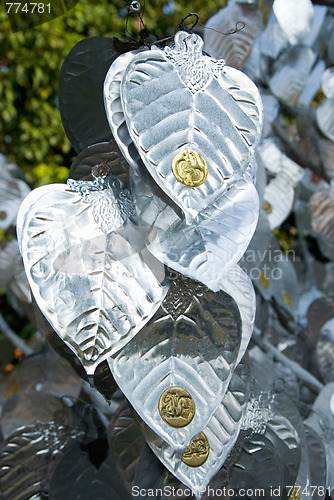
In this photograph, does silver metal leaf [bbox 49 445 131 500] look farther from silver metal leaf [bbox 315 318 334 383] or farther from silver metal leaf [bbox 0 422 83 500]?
silver metal leaf [bbox 315 318 334 383]

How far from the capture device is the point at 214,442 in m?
0.34

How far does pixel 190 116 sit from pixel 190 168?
0.03 meters

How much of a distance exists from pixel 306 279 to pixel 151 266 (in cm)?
79

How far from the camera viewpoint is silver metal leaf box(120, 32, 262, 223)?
29 cm

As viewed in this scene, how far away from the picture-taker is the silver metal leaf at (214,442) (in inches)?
12.8

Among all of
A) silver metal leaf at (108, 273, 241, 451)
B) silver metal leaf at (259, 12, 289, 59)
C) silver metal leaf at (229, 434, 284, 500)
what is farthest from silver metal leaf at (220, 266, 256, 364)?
silver metal leaf at (259, 12, 289, 59)

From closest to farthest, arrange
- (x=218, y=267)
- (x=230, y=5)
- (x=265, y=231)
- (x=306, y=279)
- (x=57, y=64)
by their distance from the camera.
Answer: (x=218, y=267) < (x=265, y=231) < (x=230, y=5) < (x=306, y=279) < (x=57, y=64)

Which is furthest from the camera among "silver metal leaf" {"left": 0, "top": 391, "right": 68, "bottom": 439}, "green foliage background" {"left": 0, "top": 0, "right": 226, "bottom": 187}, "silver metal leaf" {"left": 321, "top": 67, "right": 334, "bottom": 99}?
"green foliage background" {"left": 0, "top": 0, "right": 226, "bottom": 187}

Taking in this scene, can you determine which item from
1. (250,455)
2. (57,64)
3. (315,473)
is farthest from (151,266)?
(57,64)

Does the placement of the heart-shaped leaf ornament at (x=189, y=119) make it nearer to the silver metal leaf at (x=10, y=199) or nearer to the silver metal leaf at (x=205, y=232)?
the silver metal leaf at (x=205, y=232)

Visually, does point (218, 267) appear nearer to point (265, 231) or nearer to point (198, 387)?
point (198, 387)

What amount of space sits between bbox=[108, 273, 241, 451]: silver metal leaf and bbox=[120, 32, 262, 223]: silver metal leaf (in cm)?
7

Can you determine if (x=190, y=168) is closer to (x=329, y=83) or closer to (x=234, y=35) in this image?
(x=234, y=35)

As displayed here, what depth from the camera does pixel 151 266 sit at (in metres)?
0.32
